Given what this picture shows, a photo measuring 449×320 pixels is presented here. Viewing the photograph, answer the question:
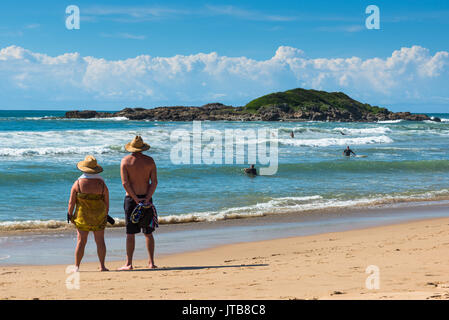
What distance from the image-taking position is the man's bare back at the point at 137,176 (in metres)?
6.97

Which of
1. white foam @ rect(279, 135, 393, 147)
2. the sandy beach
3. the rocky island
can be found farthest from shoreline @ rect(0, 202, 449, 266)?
the rocky island

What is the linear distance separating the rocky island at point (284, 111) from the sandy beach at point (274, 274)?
92204mm

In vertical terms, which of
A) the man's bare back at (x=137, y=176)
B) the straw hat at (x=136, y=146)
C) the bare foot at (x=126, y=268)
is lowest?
the bare foot at (x=126, y=268)

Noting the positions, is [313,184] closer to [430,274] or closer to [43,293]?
[430,274]

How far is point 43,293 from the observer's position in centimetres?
547

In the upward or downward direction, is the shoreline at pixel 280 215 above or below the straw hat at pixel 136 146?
below

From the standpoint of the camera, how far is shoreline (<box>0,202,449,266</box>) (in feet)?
27.7

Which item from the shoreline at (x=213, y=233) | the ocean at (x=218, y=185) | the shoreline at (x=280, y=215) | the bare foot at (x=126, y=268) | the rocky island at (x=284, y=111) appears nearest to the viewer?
the bare foot at (x=126, y=268)

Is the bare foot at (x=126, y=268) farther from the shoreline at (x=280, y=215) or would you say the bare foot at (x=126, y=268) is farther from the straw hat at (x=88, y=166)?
the shoreline at (x=280, y=215)

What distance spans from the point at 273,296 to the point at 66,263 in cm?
404

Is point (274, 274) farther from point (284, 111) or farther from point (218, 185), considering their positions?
point (284, 111)

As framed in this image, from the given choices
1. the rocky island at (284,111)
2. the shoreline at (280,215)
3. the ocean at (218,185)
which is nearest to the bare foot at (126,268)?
the shoreline at (280,215)

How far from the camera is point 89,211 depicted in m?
6.76
